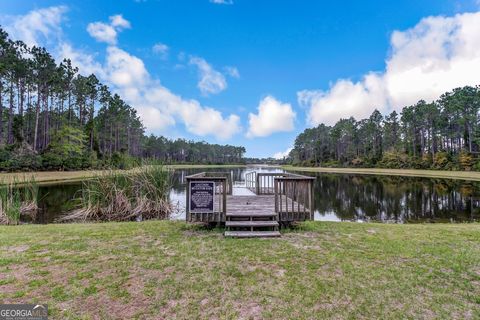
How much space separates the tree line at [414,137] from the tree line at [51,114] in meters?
47.1

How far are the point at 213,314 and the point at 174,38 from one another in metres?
23.3

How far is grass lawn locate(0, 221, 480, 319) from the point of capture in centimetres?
289

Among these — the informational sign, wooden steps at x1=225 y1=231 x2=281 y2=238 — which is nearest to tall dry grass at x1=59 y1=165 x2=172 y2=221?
the informational sign

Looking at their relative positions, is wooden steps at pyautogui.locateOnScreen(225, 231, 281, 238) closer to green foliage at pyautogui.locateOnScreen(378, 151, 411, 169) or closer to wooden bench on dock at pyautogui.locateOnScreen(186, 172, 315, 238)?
wooden bench on dock at pyautogui.locateOnScreen(186, 172, 315, 238)

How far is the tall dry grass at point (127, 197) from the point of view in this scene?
9778mm

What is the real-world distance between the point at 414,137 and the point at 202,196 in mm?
62758

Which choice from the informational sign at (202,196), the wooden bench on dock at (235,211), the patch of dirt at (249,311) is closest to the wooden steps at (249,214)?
the wooden bench on dock at (235,211)

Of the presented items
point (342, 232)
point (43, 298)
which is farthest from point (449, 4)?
point (43, 298)

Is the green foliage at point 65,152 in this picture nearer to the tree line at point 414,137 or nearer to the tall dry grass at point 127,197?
the tall dry grass at point 127,197

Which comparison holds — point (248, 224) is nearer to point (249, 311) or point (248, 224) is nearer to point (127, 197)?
point (249, 311)

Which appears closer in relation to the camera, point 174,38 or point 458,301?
point 458,301

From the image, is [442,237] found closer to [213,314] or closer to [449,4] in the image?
[213,314]

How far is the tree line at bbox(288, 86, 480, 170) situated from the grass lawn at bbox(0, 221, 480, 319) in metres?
→ 42.8

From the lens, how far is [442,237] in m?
5.73
